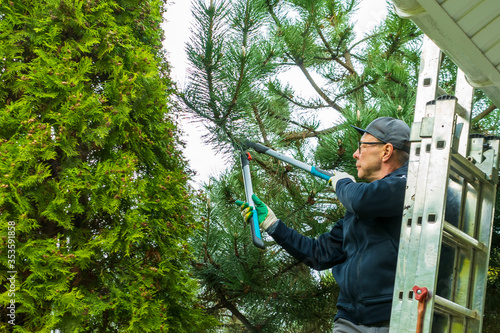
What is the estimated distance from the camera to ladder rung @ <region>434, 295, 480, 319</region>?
5.42 ft

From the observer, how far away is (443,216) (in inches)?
64.7

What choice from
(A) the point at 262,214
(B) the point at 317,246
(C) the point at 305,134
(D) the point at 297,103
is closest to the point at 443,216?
(B) the point at 317,246

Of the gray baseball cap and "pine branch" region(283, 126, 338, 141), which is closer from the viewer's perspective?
the gray baseball cap

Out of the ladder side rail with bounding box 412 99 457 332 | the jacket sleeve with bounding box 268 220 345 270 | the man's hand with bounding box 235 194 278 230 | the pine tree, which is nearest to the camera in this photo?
the ladder side rail with bounding box 412 99 457 332

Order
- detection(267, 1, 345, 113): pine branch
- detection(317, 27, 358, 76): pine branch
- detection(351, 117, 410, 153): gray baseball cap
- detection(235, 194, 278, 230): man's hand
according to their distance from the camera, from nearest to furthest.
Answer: detection(351, 117, 410, 153): gray baseball cap, detection(235, 194, 278, 230): man's hand, detection(267, 1, 345, 113): pine branch, detection(317, 27, 358, 76): pine branch

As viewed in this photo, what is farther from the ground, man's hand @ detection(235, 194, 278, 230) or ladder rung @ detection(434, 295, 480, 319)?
man's hand @ detection(235, 194, 278, 230)

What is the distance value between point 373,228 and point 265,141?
1594 mm

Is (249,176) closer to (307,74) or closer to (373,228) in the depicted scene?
(373,228)

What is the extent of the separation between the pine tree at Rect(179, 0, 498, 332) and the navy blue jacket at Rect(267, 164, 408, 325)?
42.6 inches

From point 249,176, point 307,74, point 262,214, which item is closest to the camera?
point 262,214

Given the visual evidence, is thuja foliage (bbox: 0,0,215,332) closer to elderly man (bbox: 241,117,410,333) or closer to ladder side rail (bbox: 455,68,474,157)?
elderly man (bbox: 241,117,410,333)

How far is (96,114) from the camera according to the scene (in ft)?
8.91

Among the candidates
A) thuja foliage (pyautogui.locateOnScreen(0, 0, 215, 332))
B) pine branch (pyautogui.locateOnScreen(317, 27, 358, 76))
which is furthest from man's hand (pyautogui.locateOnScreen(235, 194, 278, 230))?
pine branch (pyautogui.locateOnScreen(317, 27, 358, 76))

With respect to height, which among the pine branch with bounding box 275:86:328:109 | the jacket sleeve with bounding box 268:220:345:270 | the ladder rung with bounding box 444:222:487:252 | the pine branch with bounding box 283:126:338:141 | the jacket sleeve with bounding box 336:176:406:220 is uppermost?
the pine branch with bounding box 275:86:328:109
